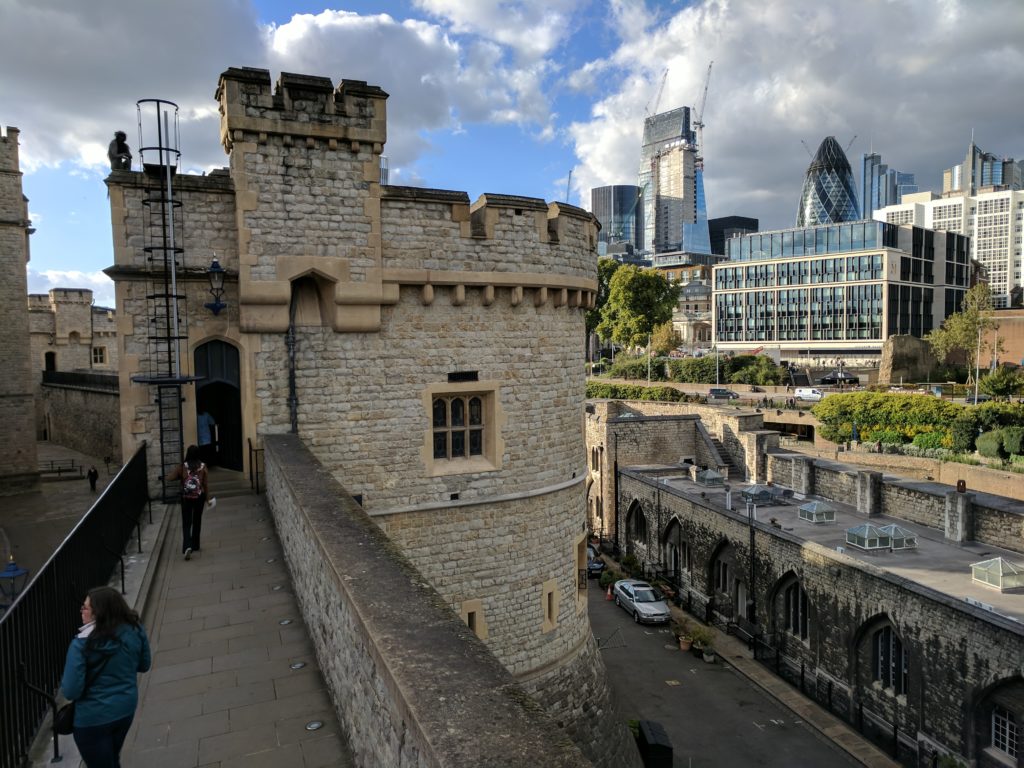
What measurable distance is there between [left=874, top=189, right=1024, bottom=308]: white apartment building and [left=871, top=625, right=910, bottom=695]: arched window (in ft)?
505

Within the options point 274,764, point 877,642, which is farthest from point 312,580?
point 877,642

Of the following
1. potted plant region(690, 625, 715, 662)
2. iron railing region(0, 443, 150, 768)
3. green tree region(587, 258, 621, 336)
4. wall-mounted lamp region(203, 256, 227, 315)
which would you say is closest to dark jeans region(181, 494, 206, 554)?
iron railing region(0, 443, 150, 768)

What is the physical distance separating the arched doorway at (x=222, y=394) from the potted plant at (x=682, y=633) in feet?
55.6

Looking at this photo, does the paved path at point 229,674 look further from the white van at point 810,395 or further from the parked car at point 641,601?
the white van at point 810,395

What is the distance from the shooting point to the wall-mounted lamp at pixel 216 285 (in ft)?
32.2

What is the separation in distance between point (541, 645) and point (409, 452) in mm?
3867

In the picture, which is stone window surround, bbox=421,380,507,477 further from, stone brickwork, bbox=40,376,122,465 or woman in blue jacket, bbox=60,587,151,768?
stone brickwork, bbox=40,376,122,465

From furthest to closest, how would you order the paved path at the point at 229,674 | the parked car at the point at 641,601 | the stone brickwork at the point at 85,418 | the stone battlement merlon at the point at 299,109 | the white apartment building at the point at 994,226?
the white apartment building at the point at 994,226 < the stone brickwork at the point at 85,418 < the parked car at the point at 641,601 < the stone battlement merlon at the point at 299,109 < the paved path at the point at 229,674

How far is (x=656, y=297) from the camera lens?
2478 inches

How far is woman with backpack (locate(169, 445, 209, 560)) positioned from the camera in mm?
7922

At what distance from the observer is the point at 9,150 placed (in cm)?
2941

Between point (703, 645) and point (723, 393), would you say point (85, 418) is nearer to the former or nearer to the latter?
point (703, 645)

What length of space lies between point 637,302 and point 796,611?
43423 millimetres

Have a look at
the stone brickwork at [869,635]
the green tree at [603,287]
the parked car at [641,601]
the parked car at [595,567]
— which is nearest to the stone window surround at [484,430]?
the stone brickwork at [869,635]
